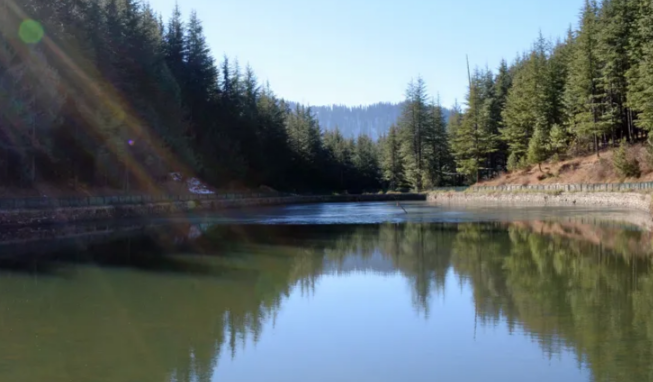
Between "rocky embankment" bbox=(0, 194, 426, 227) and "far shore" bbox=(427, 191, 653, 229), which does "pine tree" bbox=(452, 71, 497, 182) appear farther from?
"rocky embankment" bbox=(0, 194, 426, 227)

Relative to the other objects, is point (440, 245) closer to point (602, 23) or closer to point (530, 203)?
point (530, 203)

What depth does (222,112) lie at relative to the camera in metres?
80.7

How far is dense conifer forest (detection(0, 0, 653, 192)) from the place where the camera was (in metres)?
37.3

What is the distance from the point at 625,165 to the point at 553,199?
9597 mm

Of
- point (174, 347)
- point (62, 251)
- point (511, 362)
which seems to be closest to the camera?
point (511, 362)

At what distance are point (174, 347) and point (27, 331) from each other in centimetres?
325

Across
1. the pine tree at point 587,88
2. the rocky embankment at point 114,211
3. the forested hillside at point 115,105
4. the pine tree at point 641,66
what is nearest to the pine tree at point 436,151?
the forested hillside at point 115,105

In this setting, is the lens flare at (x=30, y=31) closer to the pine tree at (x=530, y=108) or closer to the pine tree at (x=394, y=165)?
the pine tree at (x=530, y=108)

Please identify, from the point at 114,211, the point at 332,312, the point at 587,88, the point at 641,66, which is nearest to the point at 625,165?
the point at 641,66

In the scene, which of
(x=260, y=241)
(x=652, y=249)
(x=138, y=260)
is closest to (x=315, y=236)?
(x=260, y=241)

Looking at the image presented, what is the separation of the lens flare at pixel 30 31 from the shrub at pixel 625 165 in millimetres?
43102

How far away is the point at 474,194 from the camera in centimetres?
7300

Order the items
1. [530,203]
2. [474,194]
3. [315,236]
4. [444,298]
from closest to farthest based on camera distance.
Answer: [444,298] < [315,236] < [530,203] < [474,194]

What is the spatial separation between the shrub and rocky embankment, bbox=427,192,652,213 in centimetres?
229
